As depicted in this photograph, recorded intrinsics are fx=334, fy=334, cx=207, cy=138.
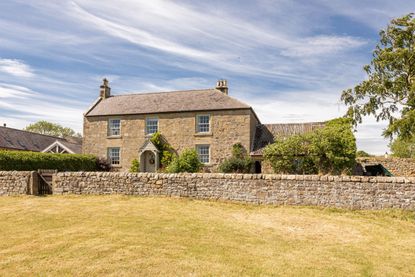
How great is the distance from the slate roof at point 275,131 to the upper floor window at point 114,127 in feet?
40.9

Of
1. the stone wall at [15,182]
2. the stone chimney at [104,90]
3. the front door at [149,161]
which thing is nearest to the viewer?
the stone wall at [15,182]

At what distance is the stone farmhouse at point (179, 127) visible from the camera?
2759cm

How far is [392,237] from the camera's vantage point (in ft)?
33.8

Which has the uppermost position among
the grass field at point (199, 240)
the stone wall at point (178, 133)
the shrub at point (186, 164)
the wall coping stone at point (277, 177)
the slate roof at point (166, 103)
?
the slate roof at point (166, 103)

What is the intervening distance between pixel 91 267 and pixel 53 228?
4330 mm

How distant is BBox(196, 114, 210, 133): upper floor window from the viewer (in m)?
28.4

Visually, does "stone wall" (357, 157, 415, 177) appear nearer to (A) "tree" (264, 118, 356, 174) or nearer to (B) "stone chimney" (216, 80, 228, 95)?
(A) "tree" (264, 118, 356, 174)

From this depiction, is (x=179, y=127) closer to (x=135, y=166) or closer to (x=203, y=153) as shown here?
(x=203, y=153)

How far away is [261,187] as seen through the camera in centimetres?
1465

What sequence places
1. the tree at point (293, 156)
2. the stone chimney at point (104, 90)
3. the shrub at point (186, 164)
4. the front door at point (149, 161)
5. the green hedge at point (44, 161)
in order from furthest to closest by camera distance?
the stone chimney at point (104, 90) < the front door at point (149, 161) < the shrub at point (186, 164) < the tree at point (293, 156) < the green hedge at point (44, 161)

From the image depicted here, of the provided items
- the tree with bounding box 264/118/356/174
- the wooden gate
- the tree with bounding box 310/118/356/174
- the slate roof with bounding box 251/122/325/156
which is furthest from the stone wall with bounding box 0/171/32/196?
the tree with bounding box 310/118/356/174

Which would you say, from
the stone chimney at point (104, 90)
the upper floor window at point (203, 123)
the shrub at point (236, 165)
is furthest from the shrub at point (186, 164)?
the stone chimney at point (104, 90)

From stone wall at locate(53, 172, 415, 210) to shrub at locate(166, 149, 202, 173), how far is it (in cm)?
782

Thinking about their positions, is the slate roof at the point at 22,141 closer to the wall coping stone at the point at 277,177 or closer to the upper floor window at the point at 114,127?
the upper floor window at the point at 114,127
